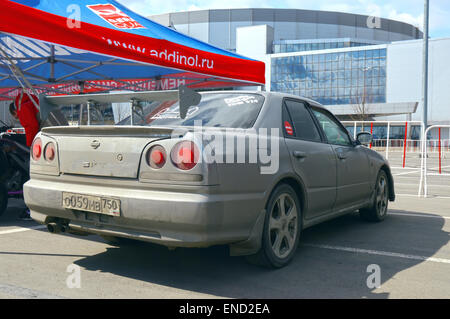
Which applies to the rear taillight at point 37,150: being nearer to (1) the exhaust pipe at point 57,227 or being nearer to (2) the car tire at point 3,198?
(1) the exhaust pipe at point 57,227

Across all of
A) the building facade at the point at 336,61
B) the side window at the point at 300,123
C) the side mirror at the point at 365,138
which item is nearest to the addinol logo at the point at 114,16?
the side window at the point at 300,123

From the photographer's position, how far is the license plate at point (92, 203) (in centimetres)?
324

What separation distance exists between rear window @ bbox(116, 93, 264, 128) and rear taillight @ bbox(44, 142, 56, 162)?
2.27 feet

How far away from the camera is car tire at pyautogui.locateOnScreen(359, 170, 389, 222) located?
5.84 meters

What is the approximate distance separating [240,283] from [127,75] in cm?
738

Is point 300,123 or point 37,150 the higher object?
point 300,123

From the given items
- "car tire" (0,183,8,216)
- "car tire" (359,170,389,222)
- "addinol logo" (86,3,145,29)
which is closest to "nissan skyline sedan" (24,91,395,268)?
"car tire" (359,170,389,222)

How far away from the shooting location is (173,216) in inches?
120

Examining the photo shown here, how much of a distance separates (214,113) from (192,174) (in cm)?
97

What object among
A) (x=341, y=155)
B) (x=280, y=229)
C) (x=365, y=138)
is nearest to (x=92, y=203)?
(x=280, y=229)

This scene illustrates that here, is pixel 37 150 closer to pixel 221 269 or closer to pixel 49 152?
pixel 49 152

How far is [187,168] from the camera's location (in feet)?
10.1

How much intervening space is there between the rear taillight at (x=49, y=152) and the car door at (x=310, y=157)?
1.93 m
